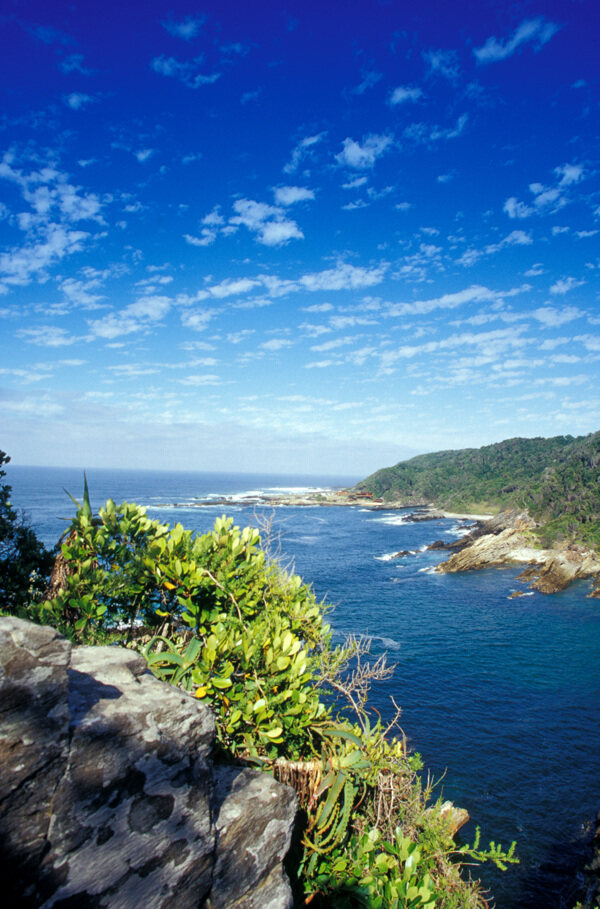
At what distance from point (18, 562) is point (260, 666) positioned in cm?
530

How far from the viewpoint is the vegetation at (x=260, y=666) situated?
4.32 meters

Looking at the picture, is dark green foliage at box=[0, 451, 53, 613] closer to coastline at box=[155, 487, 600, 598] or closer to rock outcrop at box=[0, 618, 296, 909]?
rock outcrop at box=[0, 618, 296, 909]

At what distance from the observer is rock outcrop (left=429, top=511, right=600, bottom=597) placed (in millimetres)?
43281

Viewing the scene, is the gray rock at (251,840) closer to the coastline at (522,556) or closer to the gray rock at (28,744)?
the gray rock at (28,744)

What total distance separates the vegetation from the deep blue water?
3.87ft

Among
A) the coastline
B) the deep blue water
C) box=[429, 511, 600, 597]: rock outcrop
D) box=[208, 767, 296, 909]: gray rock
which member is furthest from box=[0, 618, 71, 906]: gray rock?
box=[429, 511, 600, 597]: rock outcrop

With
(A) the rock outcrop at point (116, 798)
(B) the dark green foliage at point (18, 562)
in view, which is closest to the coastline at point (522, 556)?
(B) the dark green foliage at point (18, 562)

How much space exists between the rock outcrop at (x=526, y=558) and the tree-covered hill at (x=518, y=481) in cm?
360

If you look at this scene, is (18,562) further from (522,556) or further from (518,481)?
(518,481)

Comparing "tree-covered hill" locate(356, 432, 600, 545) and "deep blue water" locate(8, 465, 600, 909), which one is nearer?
"deep blue water" locate(8, 465, 600, 909)

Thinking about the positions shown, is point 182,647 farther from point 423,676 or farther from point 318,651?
point 423,676

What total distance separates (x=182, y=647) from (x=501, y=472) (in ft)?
387

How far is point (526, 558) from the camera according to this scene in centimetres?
5259

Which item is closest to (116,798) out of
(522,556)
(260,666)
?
(260,666)
